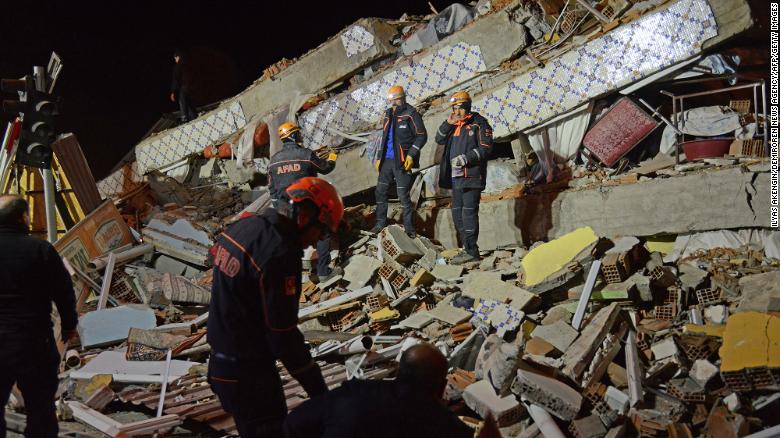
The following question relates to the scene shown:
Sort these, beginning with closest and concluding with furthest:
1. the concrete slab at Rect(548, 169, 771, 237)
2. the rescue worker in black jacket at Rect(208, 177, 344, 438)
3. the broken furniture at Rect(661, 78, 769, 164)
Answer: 1. the rescue worker in black jacket at Rect(208, 177, 344, 438)
2. the concrete slab at Rect(548, 169, 771, 237)
3. the broken furniture at Rect(661, 78, 769, 164)

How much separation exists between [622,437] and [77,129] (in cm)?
2063

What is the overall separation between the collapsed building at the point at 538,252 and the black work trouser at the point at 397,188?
1.43ft

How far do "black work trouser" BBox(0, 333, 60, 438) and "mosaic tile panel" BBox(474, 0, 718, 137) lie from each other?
8.04m

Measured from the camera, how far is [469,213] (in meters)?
8.79

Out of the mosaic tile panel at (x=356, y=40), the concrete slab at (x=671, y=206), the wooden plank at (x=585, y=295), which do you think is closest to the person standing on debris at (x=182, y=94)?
the mosaic tile panel at (x=356, y=40)

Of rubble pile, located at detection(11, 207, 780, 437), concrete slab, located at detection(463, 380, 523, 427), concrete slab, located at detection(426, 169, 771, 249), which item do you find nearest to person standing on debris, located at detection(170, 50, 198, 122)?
rubble pile, located at detection(11, 207, 780, 437)

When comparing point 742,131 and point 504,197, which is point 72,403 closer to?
point 504,197

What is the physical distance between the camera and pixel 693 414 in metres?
5.32

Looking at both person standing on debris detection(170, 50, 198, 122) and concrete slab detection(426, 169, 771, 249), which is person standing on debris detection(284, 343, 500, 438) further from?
person standing on debris detection(170, 50, 198, 122)

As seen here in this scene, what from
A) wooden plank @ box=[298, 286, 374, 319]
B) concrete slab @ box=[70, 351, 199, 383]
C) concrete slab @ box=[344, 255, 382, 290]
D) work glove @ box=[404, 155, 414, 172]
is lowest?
wooden plank @ box=[298, 286, 374, 319]

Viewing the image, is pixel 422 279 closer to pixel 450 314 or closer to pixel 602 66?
pixel 450 314

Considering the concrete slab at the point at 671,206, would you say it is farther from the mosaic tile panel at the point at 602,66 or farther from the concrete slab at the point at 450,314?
the concrete slab at the point at 450,314

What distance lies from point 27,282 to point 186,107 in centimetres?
1338

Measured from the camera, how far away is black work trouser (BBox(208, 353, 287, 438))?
3.33 metres
